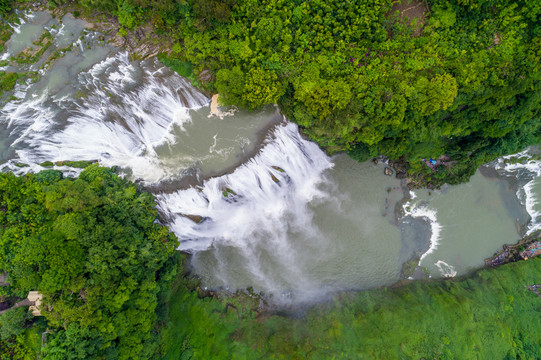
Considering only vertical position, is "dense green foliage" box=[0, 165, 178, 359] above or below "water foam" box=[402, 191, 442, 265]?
above

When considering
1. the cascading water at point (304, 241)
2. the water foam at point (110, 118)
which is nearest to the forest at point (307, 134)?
the water foam at point (110, 118)

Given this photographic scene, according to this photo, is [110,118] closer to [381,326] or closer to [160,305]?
[160,305]

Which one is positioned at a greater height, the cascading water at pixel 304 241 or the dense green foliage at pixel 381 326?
the cascading water at pixel 304 241

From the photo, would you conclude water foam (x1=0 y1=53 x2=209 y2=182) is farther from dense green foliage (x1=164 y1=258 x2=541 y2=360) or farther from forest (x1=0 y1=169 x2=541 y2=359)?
dense green foliage (x1=164 y1=258 x2=541 y2=360)

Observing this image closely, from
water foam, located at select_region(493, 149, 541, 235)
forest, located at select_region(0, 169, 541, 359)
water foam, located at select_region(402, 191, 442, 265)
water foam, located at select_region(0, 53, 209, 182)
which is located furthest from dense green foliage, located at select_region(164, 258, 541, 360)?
water foam, located at select_region(0, 53, 209, 182)

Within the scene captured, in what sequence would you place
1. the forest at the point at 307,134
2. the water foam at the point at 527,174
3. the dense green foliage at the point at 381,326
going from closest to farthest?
the forest at the point at 307,134
the dense green foliage at the point at 381,326
the water foam at the point at 527,174

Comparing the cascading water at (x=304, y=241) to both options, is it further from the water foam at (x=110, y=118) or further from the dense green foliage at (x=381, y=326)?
the water foam at (x=110, y=118)
